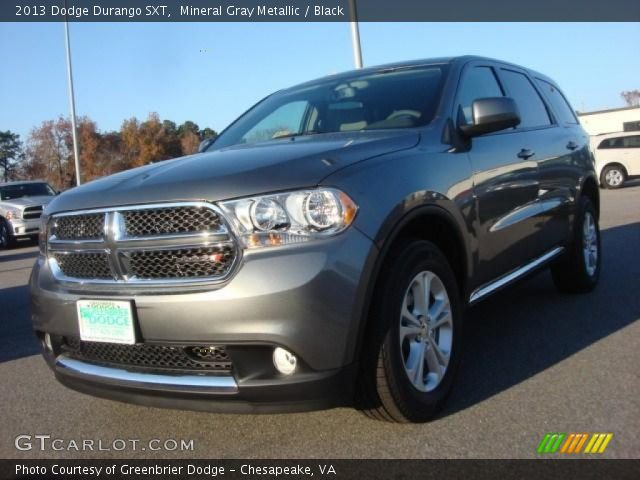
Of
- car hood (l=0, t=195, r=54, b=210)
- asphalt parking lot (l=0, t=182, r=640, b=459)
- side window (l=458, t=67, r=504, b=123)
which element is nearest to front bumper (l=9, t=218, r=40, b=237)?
car hood (l=0, t=195, r=54, b=210)

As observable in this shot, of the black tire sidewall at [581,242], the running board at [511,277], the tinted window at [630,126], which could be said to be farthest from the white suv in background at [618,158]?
the tinted window at [630,126]

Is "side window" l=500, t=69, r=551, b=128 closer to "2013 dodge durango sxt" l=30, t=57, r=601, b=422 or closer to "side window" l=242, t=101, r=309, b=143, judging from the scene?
"2013 dodge durango sxt" l=30, t=57, r=601, b=422

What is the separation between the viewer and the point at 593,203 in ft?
18.2

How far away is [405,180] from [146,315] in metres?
1.25

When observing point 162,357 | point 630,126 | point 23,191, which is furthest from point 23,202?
point 630,126

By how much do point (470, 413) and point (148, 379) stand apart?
4.95ft

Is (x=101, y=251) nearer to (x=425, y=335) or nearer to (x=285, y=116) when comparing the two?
(x=425, y=335)

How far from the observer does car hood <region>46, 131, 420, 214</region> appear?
2471 millimetres

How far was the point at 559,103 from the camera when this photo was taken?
538 centimetres

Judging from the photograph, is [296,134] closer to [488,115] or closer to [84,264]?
[488,115]

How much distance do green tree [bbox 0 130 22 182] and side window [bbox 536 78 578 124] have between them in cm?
6765

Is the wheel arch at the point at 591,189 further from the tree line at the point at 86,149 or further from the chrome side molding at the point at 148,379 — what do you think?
the tree line at the point at 86,149

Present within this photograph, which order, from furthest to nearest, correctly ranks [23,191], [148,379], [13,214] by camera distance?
[23,191]
[13,214]
[148,379]

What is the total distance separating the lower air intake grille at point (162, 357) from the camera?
8.11 ft
